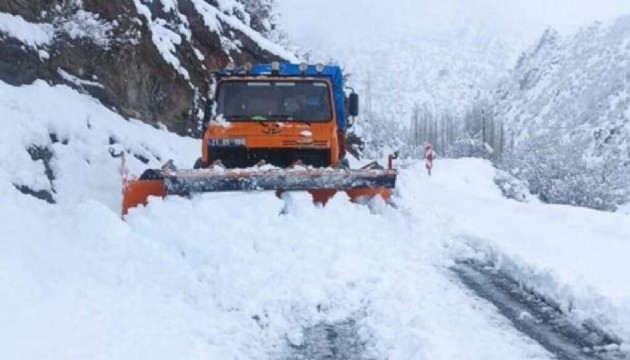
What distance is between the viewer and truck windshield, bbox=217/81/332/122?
1084 centimetres

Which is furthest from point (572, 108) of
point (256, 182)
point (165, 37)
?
point (256, 182)

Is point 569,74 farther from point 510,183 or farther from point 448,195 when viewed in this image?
point 448,195

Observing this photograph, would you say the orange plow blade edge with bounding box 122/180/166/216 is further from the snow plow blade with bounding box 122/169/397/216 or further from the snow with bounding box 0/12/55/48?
the snow with bounding box 0/12/55/48

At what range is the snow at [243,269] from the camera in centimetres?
489

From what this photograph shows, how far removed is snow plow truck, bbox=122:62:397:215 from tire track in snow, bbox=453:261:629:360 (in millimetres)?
2513

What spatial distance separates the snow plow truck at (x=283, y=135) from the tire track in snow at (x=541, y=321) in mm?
2513

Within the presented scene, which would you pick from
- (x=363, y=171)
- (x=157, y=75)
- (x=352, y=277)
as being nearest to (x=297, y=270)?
(x=352, y=277)

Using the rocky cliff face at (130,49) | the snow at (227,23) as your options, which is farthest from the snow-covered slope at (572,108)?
the rocky cliff face at (130,49)

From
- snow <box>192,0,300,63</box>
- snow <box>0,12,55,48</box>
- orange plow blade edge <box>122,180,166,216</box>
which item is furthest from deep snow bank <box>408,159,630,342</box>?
snow <box>192,0,300,63</box>

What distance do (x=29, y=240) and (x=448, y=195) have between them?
1009 centimetres

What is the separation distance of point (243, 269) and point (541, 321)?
7.83 feet

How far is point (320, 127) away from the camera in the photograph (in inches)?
420

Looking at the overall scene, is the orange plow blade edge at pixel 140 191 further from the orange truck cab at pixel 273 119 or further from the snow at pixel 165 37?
the snow at pixel 165 37

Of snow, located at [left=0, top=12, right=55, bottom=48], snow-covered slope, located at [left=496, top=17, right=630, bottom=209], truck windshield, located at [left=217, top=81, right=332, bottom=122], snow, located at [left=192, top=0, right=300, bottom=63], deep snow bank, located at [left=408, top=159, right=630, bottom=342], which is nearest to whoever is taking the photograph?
deep snow bank, located at [left=408, top=159, right=630, bottom=342]
